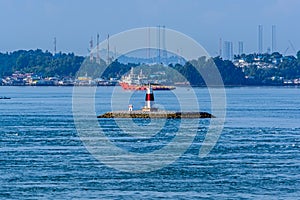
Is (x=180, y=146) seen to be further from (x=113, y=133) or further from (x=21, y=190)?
(x=21, y=190)

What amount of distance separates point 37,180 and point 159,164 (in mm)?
5816

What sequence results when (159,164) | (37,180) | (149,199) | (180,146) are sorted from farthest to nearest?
Answer: (180,146)
(159,164)
(37,180)
(149,199)

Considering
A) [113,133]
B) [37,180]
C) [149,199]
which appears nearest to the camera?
[149,199]

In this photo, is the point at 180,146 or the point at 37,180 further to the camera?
the point at 180,146

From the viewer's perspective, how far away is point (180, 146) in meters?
45.8

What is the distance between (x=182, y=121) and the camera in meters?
65.2

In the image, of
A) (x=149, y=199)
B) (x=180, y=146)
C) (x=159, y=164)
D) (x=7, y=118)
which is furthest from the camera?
(x=7, y=118)

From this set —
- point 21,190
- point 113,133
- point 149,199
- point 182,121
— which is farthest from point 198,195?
point 182,121

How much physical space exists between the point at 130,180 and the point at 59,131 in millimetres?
22044

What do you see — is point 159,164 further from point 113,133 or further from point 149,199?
point 113,133

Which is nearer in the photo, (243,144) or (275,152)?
(275,152)

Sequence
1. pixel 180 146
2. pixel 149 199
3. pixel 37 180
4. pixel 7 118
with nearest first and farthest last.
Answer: pixel 149 199 → pixel 37 180 → pixel 180 146 → pixel 7 118

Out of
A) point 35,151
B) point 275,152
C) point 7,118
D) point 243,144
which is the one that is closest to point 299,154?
point 275,152

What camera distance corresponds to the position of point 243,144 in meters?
46.8
